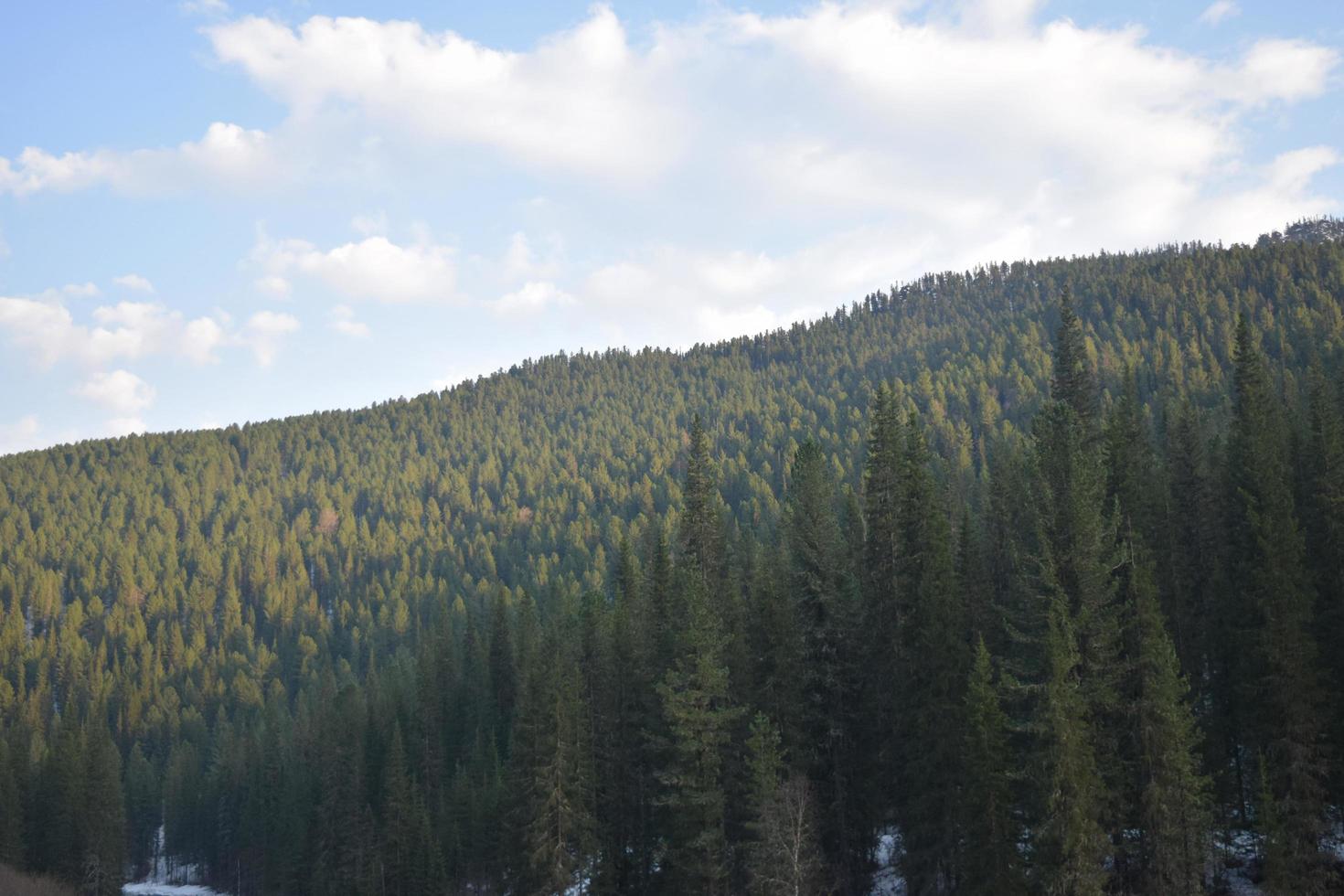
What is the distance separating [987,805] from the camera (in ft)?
106

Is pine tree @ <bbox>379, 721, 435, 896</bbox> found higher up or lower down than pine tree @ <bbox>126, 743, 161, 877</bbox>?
higher up

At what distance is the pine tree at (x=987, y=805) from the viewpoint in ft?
104

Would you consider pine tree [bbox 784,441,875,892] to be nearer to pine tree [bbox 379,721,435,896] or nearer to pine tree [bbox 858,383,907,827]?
pine tree [bbox 858,383,907,827]

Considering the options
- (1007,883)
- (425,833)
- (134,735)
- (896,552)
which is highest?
(896,552)

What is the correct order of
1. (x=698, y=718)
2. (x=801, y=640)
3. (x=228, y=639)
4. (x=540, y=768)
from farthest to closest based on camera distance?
(x=228, y=639), (x=540, y=768), (x=801, y=640), (x=698, y=718)

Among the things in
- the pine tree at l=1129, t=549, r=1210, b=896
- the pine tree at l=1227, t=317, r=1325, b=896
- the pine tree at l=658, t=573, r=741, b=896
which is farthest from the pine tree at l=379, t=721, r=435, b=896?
the pine tree at l=1227, t=317, r=1325, b=896

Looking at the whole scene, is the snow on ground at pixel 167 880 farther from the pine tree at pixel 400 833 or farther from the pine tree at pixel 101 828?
the pine tree at pixel 400 833

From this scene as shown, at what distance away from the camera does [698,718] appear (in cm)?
4069

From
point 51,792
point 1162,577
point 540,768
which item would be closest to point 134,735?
point 51,792

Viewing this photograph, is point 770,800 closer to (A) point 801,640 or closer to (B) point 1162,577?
(A) point 801,640

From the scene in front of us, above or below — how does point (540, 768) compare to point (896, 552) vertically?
below

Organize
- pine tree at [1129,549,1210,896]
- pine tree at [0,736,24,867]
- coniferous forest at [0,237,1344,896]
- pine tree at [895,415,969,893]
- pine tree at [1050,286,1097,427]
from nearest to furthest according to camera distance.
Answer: pine tree at [1129,549,1210,896] → coniferous forest at [0,237,1344,896] → pine tree at [895,415,969,893] → pine tree at [1050,286,1097,427] → pine tree at [0,736,24,867]

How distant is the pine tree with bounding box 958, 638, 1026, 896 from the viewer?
3167 centimetres

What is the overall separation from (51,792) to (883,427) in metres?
84.7
